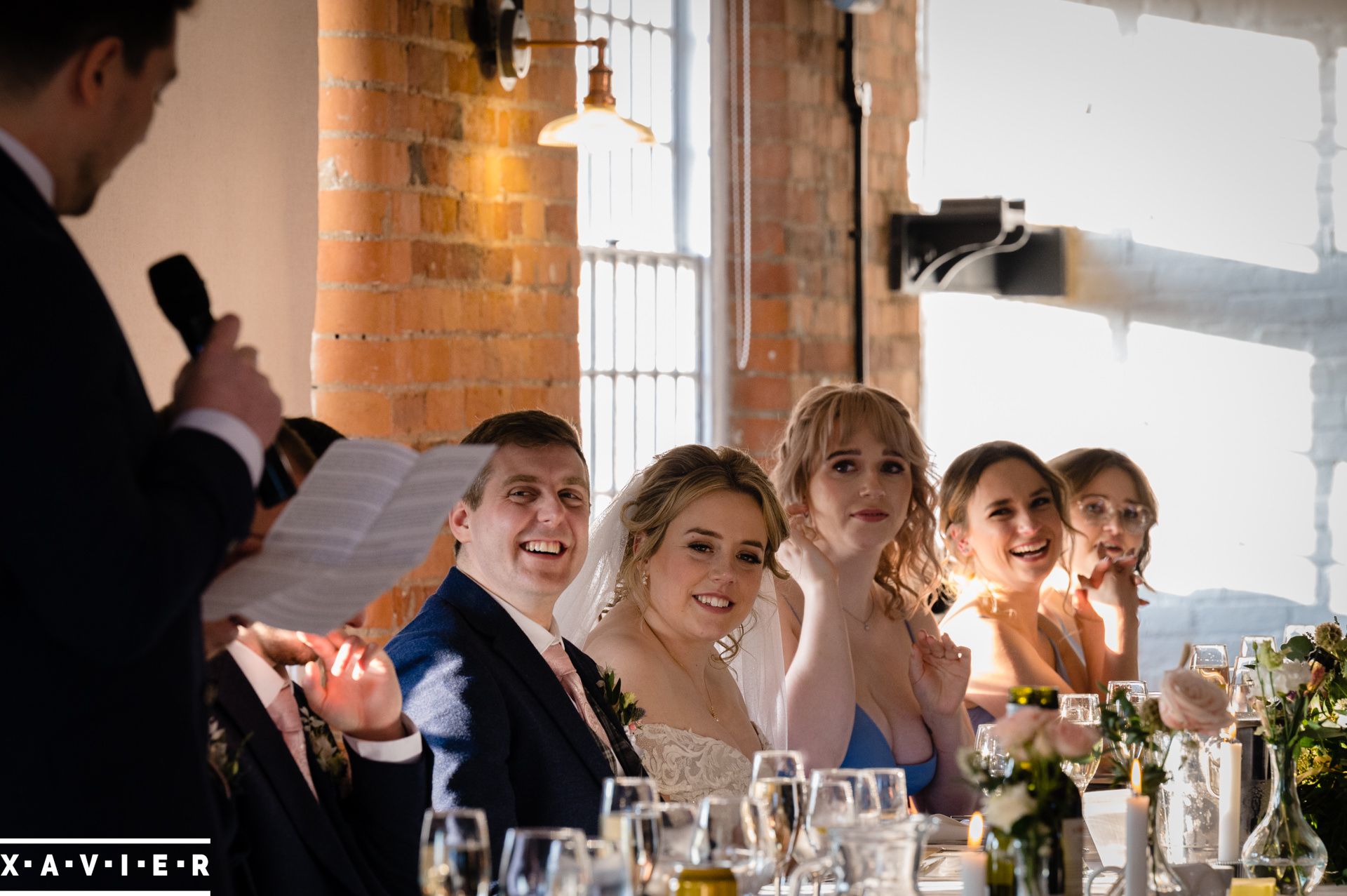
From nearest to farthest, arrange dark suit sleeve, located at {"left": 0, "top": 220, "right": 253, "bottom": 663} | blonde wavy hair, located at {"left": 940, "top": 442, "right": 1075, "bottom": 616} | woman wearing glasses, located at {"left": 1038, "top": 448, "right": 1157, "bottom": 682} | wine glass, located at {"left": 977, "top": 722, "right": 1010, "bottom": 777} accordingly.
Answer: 1. dark suit sleeve, located at {"left": 0, "top": 220, "right": 253, "bottom": 663}
2. wine glass, located at {"left": 977, "top": 722, "right": 1010, "bottom": 777}
3. blonde wavy hair, located at {"left": 940, "top": 442, "right": 1075, "bottom": 616}
4. woman wearing glasses, located at {"left": 1038, "top": 448, "right": 1157, "bottom": 682}

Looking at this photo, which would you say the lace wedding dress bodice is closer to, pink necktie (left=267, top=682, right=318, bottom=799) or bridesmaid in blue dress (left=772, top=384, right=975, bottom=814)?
bridesmaid in blue dress (left=772, top=384, right=975, bottom=814)

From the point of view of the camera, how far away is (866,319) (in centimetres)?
550

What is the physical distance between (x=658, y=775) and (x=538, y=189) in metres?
1.84

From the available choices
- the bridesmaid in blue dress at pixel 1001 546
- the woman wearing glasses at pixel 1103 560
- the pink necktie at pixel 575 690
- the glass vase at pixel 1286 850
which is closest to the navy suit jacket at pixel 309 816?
the pink necktie at pixel 575 690

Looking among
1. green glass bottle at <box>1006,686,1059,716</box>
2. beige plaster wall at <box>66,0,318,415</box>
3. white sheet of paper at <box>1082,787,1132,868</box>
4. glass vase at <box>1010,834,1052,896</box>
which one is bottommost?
white sheet of paper at <box>1082,787,1132,868</box>

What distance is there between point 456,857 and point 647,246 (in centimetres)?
393

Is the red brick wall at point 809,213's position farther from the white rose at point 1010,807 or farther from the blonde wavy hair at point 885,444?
the white rose at point 1010,807

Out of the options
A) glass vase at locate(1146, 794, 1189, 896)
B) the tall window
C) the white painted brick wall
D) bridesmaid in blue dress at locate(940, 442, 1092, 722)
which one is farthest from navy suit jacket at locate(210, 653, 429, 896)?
the white painted brick wall

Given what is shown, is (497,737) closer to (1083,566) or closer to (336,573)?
(336,573)

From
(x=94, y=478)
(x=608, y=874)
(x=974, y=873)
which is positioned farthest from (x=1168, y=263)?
(x=94, y=478)

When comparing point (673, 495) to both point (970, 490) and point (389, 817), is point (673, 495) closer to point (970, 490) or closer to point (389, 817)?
point (389, 817)

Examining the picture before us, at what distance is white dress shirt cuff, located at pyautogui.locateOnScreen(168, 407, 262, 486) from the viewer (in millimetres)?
1367

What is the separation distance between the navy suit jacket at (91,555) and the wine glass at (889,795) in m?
0.80

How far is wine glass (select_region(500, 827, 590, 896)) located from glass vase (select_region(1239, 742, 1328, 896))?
1373 millimetres
